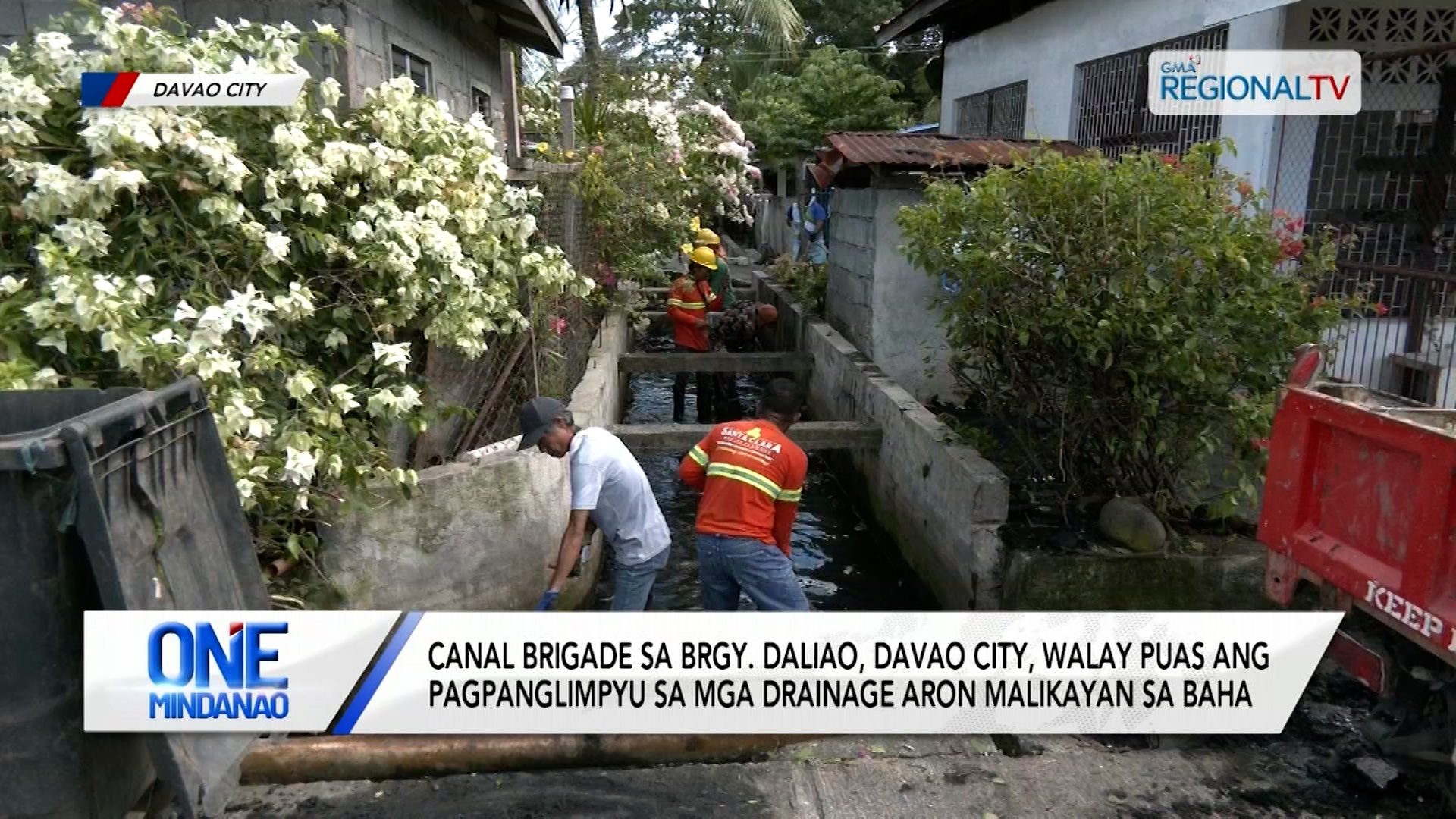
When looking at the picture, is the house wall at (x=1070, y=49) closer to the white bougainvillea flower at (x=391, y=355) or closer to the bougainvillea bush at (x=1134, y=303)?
the bougainvillea bush at (x=1134, y=303)

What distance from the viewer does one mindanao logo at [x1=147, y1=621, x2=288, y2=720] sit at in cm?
292

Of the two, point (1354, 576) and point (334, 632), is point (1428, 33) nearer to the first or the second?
point (1354, 576)

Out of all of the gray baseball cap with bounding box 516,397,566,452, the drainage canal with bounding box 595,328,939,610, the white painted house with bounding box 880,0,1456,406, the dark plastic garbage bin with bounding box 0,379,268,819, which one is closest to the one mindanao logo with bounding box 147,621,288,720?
the dark plastic garbage bin with bounding box 0,379,268,819

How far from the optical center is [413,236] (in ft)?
15.4

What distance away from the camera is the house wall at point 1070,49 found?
722 centimetres

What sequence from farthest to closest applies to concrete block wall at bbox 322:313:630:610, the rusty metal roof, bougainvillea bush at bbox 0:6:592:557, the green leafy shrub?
the green leafy shrub, the rusty metal roof, concrete block wall at bbox 322:313:630:610, bougainvillea bush at bbox 0:6:592:557

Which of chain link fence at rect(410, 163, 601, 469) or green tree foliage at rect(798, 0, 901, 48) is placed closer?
chain link fence at rect(410, 163, 601, 469)

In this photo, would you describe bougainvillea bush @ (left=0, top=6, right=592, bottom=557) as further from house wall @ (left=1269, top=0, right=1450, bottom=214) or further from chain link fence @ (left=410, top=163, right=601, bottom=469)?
house wall @ (left=1269, top=0, right=1450, bottom=214)

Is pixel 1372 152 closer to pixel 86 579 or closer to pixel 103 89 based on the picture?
pixel 103 89

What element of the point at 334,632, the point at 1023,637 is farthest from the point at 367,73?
the point at 1023,637

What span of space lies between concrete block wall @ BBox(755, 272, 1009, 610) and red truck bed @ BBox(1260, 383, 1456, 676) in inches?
72.1

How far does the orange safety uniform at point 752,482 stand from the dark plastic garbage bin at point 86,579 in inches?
89.5

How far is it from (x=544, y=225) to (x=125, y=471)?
5047mm

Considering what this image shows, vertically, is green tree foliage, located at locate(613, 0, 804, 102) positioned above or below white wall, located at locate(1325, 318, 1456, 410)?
above
